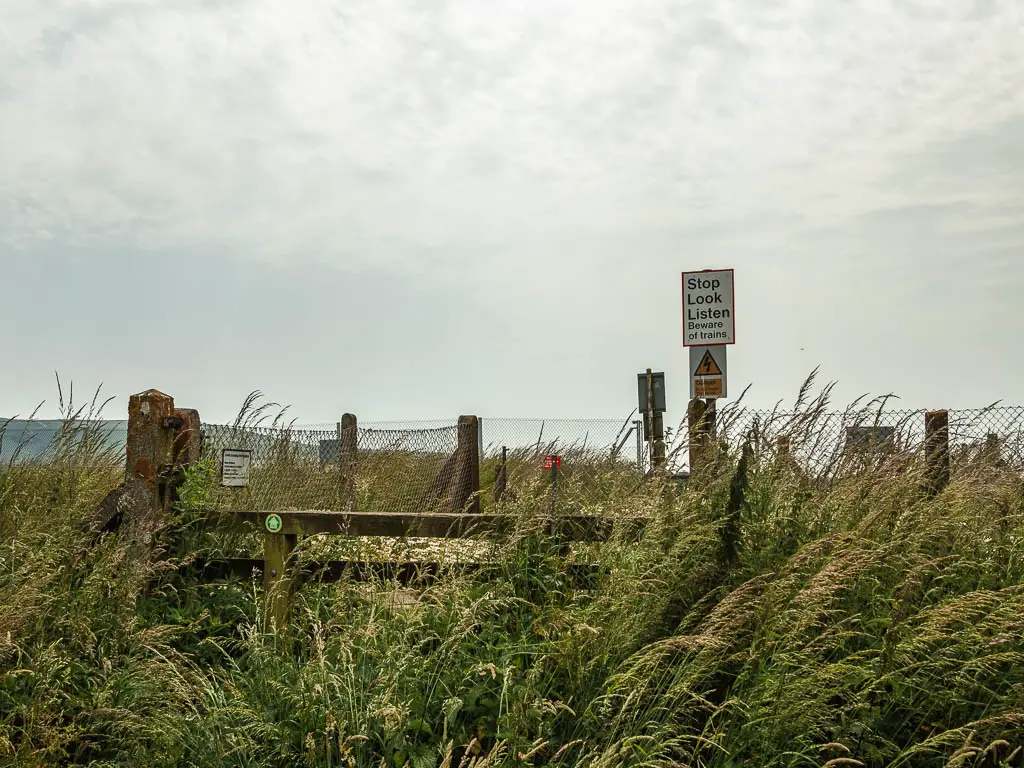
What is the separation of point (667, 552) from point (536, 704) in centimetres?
128

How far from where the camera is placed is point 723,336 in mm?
8961

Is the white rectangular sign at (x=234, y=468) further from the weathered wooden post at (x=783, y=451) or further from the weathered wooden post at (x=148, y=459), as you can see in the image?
the weathered wooden post at (x=783, y=451)

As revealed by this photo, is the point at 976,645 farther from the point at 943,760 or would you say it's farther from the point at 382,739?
the point at 382,739

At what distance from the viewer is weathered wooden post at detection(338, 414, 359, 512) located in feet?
30.0

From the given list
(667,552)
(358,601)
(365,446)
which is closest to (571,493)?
(667,552)

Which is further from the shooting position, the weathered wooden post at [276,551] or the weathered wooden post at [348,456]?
the weathered wooden post at [348,456]

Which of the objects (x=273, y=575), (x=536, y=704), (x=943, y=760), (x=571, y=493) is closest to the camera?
(x=536, y=704)

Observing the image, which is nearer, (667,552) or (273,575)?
(667,552)

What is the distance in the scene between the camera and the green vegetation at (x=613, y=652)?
404cm

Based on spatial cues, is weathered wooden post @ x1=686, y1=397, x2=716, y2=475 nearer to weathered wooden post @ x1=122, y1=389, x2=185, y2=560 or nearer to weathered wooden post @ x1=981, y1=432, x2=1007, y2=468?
weathered wooden post @ x1=981, y1=432, x2=1007, y2=468

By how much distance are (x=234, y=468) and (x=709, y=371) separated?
14.2ft

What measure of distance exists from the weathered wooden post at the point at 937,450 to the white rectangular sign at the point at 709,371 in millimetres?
1792

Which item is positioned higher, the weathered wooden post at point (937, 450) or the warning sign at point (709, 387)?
the warning sign at point (709, 387)

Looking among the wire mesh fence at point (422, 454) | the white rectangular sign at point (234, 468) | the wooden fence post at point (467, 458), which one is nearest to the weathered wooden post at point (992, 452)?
the wire mesh fence at point (422, 454)
